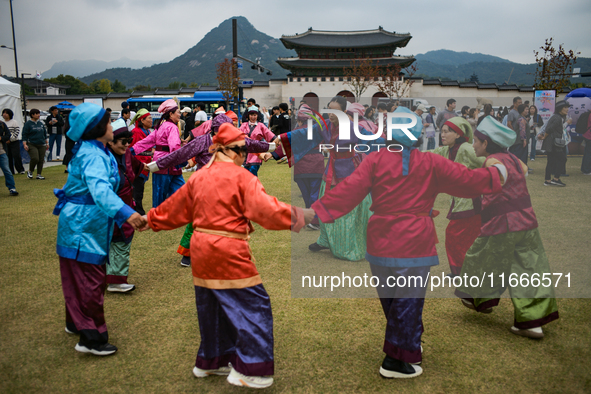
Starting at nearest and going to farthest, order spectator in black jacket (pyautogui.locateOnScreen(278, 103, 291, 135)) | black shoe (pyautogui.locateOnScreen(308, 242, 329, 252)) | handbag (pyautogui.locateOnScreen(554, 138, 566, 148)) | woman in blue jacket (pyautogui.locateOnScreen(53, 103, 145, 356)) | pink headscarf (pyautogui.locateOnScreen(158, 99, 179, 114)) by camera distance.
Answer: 1. woman in blue jacket (pyautogui.locateOnScreen(53, 103, 145, 356))
2. black shoe (pyautogui.locateOnScreen(308, 242, 329, 252))
3. handbag (pyautogui.locateOnScreen(554, 138, 566, 148))
4. pink headscarf (pyautogui.locateOnScreen(158, 99, 179, 114))
5. spectator in black jacket (pyautogui.locateOnScreen(278, 103, 291, 135))

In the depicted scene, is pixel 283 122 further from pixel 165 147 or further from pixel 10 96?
pixel 10 96

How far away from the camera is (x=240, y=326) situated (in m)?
2.47

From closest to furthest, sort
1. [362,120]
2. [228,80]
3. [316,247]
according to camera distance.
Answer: [362,120]
[316,247]
[228,80]

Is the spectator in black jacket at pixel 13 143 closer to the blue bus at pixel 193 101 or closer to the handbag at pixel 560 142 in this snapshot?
the handbag at pixel 560 142

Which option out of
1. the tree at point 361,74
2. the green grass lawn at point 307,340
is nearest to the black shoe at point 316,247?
the green grass lawn at point 307,340

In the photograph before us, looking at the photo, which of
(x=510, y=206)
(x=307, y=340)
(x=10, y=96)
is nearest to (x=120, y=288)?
(x=307, y=340)

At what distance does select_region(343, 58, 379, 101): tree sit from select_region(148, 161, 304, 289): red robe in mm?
34047

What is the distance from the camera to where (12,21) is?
74.6ft

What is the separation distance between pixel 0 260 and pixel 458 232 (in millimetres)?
5273

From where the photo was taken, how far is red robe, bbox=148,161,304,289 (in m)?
2.48

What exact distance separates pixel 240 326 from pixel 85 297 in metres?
1.26

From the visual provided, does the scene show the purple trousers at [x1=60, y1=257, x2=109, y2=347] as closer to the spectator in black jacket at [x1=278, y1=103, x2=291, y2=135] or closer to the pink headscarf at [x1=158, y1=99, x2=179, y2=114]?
the pink headscarf at [x1=158, y1=99, x2=179, y2=114]

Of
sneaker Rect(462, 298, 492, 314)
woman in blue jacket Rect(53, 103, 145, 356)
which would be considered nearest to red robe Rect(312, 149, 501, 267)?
sneaker Rect(462, 298, 492, 314)

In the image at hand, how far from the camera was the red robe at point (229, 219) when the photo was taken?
2.48m
